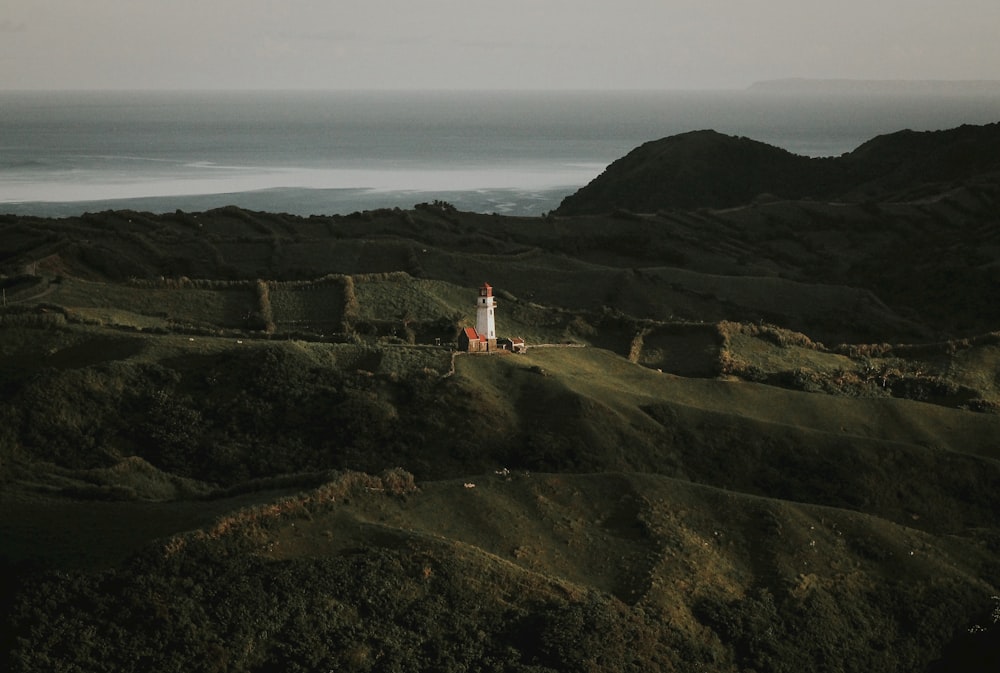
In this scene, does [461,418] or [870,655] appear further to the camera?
[461,418]

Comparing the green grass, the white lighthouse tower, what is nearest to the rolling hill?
the green grass

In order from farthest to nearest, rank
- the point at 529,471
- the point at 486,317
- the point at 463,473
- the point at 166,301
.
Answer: the point at 166,301 < the point at 486,317 < the point at 463,473 < the point at 529,471

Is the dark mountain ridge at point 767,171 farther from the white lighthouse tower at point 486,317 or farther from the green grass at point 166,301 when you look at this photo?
the white lighthouse tower at point 486,317

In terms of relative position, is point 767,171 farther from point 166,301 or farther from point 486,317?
point 486,317

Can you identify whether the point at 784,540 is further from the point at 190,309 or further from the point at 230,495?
the point at 190,309

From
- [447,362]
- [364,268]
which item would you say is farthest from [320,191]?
[447,362]

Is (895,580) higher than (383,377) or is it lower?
lower

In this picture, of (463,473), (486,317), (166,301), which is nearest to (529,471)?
(463,473)

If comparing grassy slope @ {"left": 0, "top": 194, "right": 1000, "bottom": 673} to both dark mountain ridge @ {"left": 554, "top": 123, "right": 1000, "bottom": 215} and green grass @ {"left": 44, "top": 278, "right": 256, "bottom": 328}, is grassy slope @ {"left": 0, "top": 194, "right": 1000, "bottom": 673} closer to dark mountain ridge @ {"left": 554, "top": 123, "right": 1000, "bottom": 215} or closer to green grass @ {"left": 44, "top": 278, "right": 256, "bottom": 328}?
green grass @ {"left": 44, "top": 278, "right": 256, "bottom": 328}
